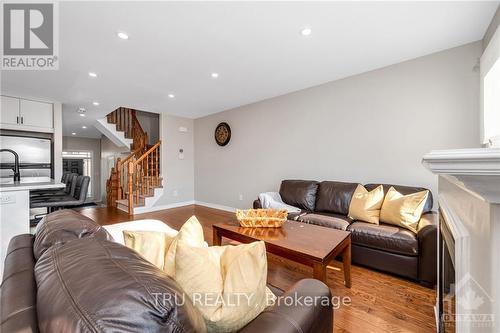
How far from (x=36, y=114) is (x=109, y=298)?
5213mm

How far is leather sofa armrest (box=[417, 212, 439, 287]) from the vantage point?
6.31ft

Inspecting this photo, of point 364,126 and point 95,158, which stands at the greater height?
point 364,126

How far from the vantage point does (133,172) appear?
5.05 m

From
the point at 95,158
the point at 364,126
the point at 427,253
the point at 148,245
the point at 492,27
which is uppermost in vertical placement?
the point at 492,27

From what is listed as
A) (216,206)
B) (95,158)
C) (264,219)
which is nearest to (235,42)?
(264,219)

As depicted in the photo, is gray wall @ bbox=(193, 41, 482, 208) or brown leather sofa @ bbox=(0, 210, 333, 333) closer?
brown leather sofa @ bbox=(0, 210, 333, 333)

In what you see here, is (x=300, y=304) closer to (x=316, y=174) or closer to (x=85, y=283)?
(x=85, y=283)

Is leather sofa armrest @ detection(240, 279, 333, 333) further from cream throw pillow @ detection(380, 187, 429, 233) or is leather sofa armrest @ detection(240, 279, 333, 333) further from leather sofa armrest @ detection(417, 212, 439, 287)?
cream throw pillow @ detection(380, 187, 429, 233)

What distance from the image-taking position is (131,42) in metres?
2.29

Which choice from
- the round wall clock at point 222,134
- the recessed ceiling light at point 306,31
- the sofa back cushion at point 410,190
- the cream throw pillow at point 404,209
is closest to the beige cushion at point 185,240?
the recessed ceiling light at point 306,31

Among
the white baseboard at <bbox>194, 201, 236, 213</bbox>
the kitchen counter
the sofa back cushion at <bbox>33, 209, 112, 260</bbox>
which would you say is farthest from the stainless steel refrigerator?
the sofa back cushion at <bbox>33, 209, 112, 260</bbox>

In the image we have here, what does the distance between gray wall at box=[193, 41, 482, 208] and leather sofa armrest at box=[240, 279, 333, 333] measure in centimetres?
253

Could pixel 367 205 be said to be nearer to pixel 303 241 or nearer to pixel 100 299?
pixel 303 241

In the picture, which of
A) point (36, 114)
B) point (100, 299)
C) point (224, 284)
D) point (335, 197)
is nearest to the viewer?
point (100, 299)
